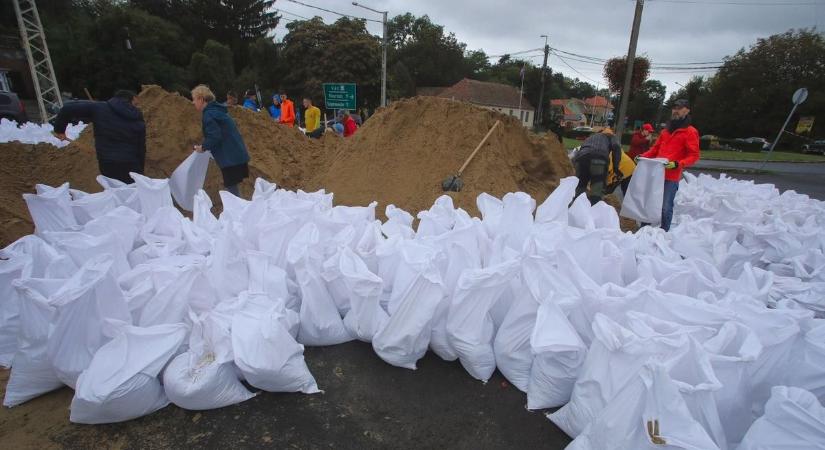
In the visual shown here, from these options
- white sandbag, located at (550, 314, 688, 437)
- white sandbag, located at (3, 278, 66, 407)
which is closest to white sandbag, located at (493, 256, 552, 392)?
white sandbag, located at (550, 314, 688, 437)

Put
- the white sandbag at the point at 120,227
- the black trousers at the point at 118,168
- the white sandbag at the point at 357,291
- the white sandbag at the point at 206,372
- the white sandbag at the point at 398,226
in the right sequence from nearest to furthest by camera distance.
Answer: the white sandbag at the point at 206,372, the white sandbag at the point at 357,291, the white sandbag at the point at 120,227, the white sandbag at the point at 398,226, the black trousers at the point at 118,168

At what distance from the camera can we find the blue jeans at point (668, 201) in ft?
13.6

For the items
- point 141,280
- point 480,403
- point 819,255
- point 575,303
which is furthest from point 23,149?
point 819,255

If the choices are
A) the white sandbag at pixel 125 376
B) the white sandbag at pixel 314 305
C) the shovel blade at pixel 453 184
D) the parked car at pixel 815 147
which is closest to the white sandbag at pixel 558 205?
the shovel blade at pixel 453 184

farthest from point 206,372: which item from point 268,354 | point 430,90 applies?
point 430,90

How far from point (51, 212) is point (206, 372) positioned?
2209 millimetres

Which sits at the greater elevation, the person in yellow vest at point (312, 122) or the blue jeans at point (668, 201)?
the person in yellow vest at point (312, 122)

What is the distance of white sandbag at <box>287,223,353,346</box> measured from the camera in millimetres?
2199

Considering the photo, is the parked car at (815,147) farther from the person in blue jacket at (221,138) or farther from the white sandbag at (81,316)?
the white sandbag at (81,316)

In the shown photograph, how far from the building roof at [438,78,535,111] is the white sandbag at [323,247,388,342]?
37922mm

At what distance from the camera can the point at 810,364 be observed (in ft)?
4.81

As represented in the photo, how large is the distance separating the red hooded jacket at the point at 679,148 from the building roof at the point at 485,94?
117 feet

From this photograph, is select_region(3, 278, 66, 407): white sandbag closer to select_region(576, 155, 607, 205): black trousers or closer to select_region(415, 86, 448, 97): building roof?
select_region(576, 155, 607, 205): black trousers

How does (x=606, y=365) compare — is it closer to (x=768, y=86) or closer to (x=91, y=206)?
(x=91, y=206)
